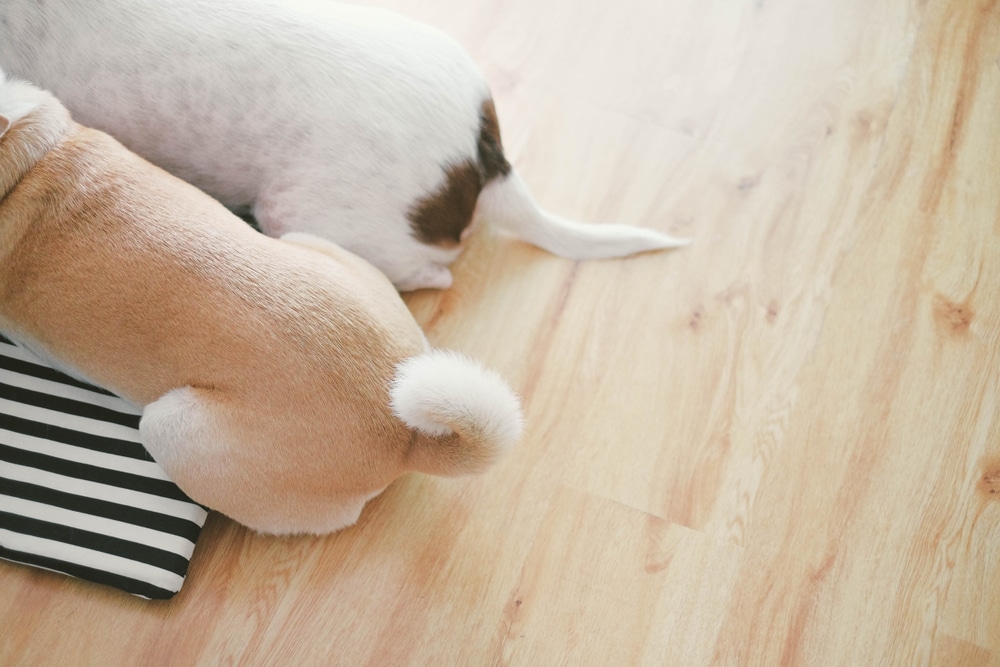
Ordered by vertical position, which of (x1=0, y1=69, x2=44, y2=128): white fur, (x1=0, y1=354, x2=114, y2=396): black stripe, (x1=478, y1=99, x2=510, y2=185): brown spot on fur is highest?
(x1=0, y1=69, x2=44, y2=128): white fur

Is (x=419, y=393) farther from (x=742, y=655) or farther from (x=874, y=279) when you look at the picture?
(x=874, y=279)

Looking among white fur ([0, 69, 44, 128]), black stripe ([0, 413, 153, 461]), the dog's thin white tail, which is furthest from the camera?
the dog's thin white tail

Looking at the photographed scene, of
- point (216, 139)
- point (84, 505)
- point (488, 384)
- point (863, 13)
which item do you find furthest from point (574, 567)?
point (863, 13)

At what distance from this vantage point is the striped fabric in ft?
3.84

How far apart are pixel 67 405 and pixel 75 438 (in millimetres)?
58

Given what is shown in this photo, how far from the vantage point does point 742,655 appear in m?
1.24

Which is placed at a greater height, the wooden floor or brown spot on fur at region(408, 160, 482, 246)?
brown spot on fur at region(408, 160, 482, 246)

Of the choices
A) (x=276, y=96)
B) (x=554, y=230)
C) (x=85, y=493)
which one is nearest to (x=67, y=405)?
(x=85, y=493)

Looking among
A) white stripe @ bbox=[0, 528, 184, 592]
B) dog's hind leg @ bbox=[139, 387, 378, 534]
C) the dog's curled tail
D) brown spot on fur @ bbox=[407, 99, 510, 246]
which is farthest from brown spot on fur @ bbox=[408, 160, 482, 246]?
white stripe @ bbox=[0, 528, 184, 592]

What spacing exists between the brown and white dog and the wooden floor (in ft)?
0.65

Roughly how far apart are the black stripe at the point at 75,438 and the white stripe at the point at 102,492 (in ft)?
0.17

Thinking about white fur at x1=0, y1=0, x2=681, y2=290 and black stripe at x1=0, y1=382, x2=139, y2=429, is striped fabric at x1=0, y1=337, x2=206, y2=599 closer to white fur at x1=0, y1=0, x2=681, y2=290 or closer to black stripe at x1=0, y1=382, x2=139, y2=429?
black stripe at x1=0, y1=382, x2=139, y2=429

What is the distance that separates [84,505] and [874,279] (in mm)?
1355

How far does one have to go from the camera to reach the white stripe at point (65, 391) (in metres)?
1.27
